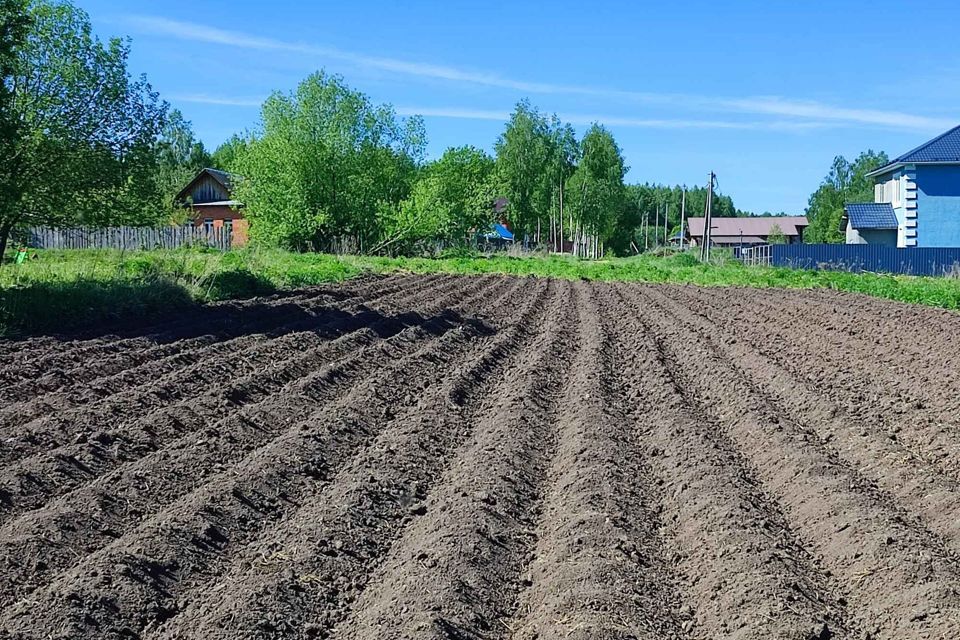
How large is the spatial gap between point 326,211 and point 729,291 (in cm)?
2222

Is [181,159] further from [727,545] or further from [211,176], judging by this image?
[727,545]

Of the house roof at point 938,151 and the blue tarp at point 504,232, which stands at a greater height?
the house roof at point 938,151

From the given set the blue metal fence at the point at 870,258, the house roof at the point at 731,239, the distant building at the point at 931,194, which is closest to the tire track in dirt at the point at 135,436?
the blue metal fence at the point at 870,258

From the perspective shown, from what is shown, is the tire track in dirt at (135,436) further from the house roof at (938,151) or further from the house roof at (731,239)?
the house roof at (731,239)

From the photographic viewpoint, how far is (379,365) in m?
12.2

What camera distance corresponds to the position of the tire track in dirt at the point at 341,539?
460cm

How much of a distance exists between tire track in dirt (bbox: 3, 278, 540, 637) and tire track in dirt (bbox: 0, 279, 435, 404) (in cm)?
242

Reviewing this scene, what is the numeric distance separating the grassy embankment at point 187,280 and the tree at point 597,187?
3142 cm

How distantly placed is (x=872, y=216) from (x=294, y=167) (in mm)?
26927

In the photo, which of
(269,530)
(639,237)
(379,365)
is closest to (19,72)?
(379,365)

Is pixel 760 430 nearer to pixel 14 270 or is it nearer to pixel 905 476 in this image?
pixel 905 476

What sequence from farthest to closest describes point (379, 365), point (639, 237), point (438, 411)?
point (639, 237), point (379, 365), point (438, 411)

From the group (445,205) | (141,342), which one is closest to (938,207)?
(445,205)

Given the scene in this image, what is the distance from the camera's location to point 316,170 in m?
43.2
